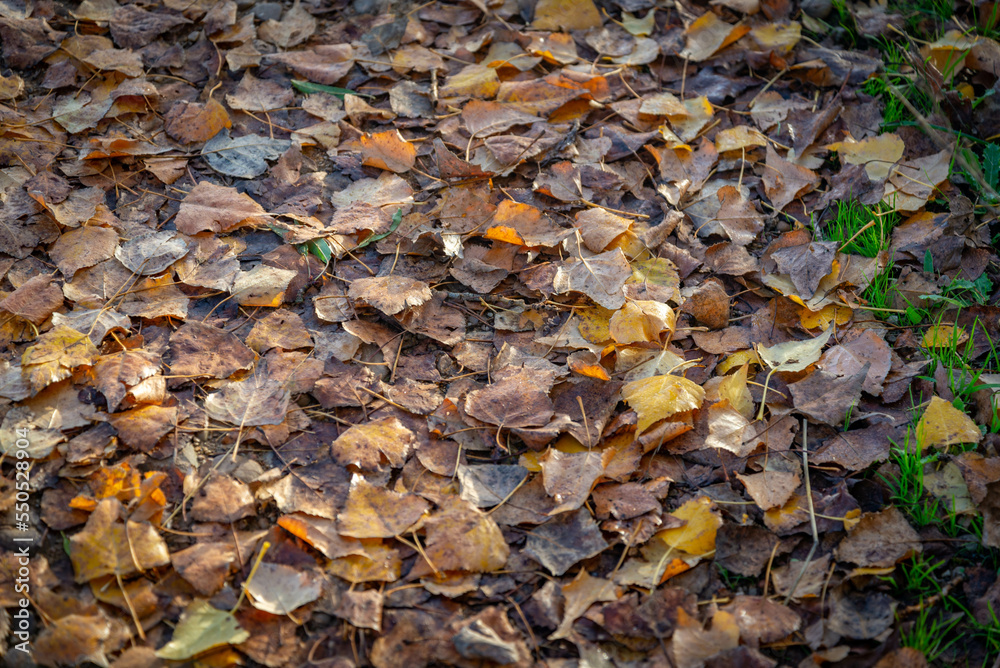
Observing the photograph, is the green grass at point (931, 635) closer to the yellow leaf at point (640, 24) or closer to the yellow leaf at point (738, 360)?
the yellow leaf at point (738, 360)

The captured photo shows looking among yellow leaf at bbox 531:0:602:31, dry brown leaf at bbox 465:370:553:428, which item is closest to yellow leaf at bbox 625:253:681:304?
dry brown leaf at bbox 465:370:553:428

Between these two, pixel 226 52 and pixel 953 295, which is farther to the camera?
pixel 226 52

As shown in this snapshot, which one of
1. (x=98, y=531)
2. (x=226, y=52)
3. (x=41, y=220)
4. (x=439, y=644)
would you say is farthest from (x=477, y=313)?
(x=226, y=52)

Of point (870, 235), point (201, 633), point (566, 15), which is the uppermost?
point (566, 15)

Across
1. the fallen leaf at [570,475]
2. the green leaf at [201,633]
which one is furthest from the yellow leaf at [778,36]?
the green leaf at [201,633]

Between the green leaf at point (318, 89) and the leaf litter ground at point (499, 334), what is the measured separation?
0.04ft

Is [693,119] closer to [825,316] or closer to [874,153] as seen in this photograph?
[874,153]

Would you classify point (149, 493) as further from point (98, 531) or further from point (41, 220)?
point (41, 220)

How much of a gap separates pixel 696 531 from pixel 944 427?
64 cm

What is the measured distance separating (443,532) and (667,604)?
1.55 feet

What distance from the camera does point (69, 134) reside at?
2.16 meters

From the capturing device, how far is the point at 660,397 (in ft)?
5.24

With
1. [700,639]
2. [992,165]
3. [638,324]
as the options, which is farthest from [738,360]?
[992,165]

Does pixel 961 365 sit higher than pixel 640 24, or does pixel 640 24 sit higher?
pixel 640 24
